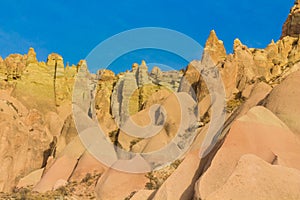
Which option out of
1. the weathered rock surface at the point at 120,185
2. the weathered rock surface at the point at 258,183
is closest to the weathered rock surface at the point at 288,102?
the weathered rock surface at the point at 258,183

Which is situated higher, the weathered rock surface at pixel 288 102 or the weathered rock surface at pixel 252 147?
the weathered rock surface at pixel 288 102

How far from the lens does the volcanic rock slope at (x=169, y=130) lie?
13836 millimetres

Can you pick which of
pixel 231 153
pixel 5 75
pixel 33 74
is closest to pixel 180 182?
pixel 231 153

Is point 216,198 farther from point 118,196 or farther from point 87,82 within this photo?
point 87,82

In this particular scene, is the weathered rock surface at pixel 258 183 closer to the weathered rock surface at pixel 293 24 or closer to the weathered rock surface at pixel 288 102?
the weathered rock surface at pixel 288 102

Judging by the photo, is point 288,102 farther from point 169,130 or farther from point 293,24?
point 293,24

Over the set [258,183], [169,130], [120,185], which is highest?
[169,130]

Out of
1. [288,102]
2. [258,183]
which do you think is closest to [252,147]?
[258,183]

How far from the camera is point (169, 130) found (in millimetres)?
33062

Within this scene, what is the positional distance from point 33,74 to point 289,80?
56476 mm

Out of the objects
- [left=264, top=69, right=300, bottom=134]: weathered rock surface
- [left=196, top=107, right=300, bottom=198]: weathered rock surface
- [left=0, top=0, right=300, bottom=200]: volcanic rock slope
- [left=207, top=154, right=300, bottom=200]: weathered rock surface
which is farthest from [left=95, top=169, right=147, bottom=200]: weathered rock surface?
[left=207, top=154, right=300, bottom=200]: weathered rock surface

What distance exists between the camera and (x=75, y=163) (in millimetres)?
34906

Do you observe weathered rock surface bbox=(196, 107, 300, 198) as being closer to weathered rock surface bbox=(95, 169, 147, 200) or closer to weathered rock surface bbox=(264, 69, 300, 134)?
weathered rock surface bbox=(264, 69, 300, 134)

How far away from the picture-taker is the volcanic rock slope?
13836 mm
